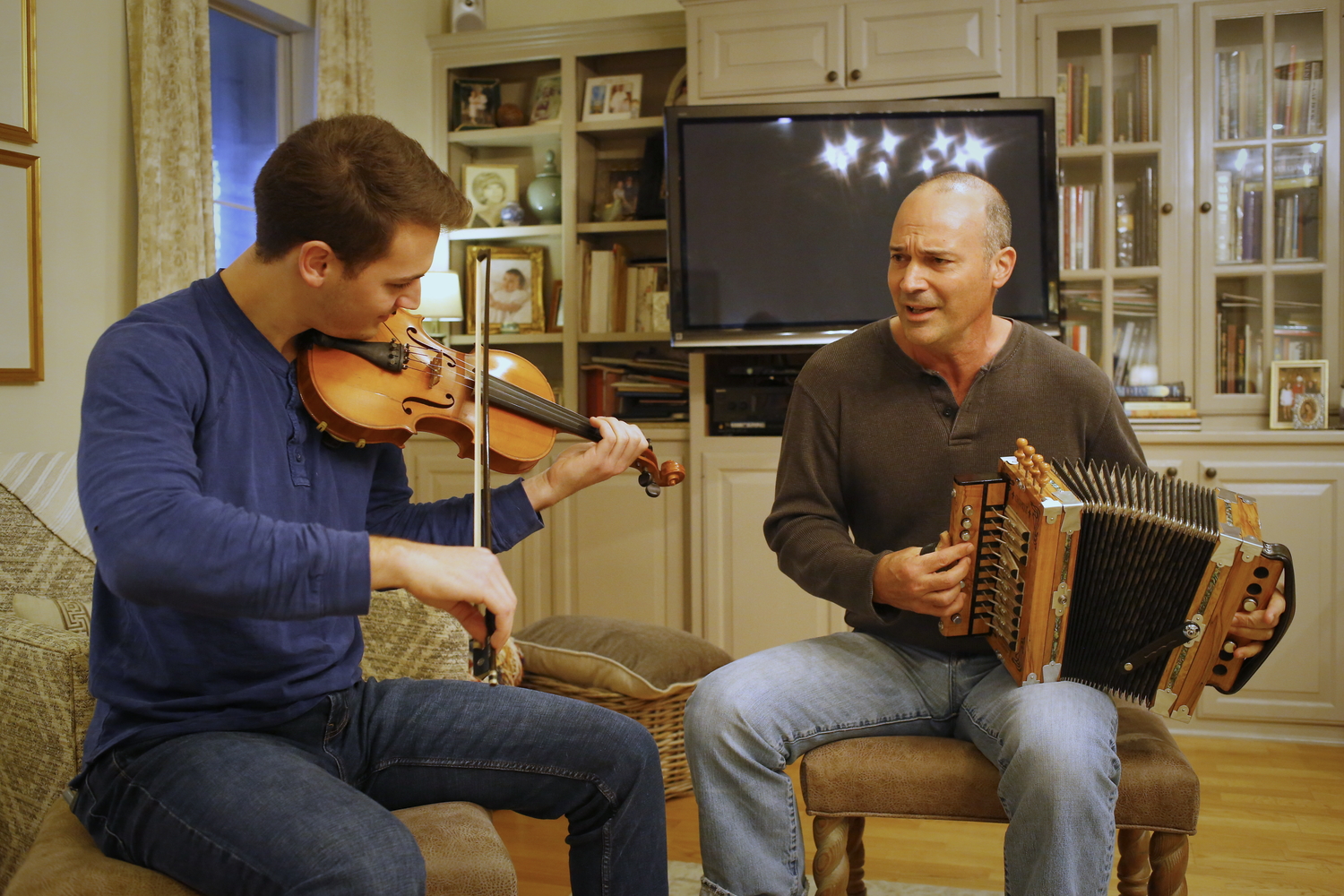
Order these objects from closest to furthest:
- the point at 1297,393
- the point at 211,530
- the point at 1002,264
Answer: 1. the point at 211,530
2. the point at 1002,264
3. the point at 1297,393

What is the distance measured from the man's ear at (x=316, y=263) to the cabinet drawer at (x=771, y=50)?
7.26ft

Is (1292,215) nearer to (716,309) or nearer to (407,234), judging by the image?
(716,309)

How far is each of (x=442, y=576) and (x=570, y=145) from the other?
2.87m

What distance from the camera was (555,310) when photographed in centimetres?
382

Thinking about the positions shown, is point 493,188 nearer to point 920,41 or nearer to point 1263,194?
point 920,41

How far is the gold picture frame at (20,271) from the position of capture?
233 cm

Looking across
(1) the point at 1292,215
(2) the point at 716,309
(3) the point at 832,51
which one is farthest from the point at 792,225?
(1) the point at 1292,215

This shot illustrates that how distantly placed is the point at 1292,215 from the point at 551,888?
2.74 meters

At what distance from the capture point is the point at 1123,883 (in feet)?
4.96

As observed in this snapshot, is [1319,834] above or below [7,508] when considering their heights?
below

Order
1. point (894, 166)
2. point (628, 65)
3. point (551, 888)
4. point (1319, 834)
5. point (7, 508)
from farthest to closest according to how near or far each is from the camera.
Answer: point (628, 65), point (894, 166), point (1319, 834), point (551, 888), point (7, 508)

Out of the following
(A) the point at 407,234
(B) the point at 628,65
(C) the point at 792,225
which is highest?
(B) the point at 628,65

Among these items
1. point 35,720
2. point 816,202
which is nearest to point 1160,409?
point 816,202

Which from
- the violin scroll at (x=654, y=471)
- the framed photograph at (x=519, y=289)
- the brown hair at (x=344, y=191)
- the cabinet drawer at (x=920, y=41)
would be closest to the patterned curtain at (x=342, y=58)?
the framed photograph at (x=519, y=289)
